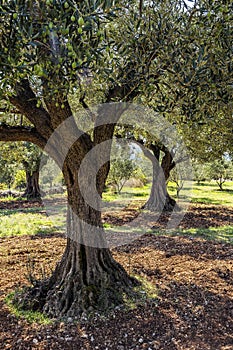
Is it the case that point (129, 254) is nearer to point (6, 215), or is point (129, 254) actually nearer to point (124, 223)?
point (124, 223)

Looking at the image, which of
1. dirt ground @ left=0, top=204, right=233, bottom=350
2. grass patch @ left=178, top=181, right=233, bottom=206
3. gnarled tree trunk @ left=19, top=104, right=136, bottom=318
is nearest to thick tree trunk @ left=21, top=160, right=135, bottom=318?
gnarled tree trunk @ left=19, top=104, right=136, bottom=318

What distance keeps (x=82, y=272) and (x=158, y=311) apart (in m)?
1.47

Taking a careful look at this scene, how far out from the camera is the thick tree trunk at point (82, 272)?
5227 mm

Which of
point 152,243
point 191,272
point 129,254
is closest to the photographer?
point 191,272

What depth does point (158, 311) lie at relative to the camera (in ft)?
17.0

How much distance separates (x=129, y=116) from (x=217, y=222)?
748 centimetres

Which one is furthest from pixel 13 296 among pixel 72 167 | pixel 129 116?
pixel 129 116

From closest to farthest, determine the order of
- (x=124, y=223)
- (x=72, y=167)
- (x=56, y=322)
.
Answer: (x=56, y=322)
(x=72, y=167)
(x=124, y=223)

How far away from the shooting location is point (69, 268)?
18.5 feet

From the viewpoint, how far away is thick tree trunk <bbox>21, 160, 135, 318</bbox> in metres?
5.23

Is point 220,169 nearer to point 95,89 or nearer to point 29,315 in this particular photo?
point 95,89

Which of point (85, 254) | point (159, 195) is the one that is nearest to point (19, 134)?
point (85, 254)

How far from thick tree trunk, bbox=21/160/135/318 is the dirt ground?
16.6 inches

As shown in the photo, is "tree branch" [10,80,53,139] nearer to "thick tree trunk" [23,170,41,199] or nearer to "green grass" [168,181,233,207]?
"green grass" [168,181,233,207]
